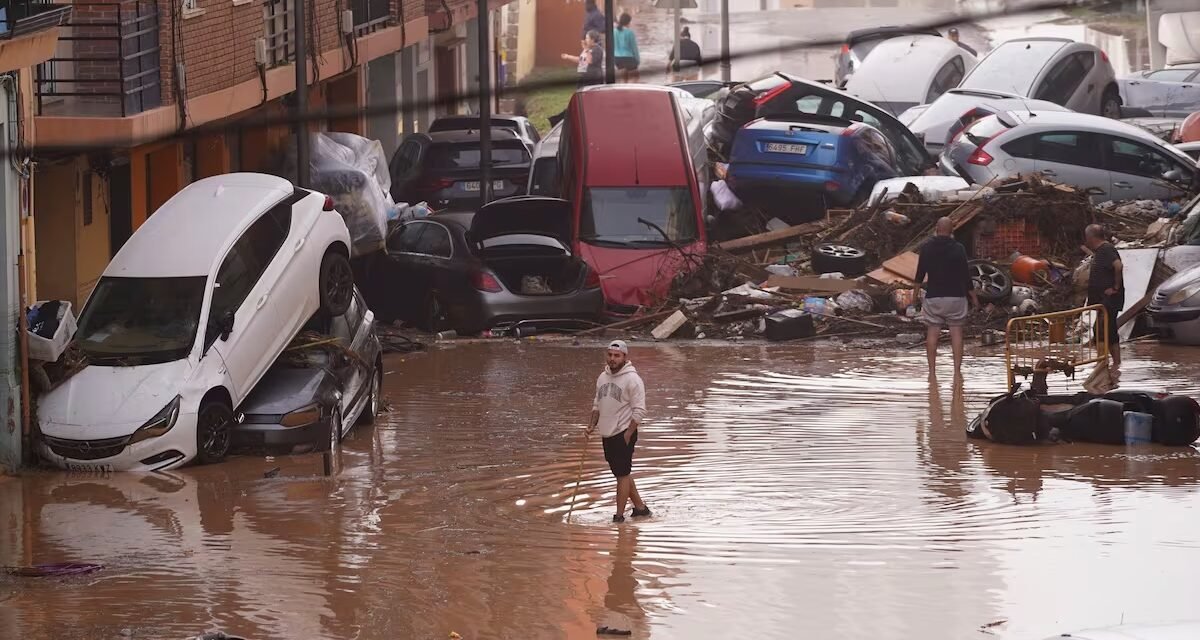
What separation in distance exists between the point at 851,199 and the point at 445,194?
A: 747cm

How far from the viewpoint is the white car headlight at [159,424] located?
48.1 ft

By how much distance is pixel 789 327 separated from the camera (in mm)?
21641

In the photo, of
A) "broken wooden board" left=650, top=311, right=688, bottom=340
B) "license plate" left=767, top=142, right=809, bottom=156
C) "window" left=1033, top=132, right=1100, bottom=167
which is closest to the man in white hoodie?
"broken wooden board" left=650, top=311, right=688, bottom=340

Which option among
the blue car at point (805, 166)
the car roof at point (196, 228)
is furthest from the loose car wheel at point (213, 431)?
the blue car at point (805, 166)

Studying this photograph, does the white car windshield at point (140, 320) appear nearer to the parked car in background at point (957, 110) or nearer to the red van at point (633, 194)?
the red van at point (633, 194)

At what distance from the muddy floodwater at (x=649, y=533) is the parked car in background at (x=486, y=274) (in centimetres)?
460

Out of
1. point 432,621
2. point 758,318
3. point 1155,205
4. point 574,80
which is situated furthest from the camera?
point 1155,205

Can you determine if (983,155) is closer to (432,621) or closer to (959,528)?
(959,528)

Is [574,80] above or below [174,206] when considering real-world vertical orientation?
above

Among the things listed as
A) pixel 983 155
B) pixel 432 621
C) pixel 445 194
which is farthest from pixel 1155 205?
pixel 432 621

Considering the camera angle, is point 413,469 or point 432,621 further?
point 413,469

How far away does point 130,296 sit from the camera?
15914 mm

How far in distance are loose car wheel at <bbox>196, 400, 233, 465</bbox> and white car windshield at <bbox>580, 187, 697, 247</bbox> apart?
9.08 m

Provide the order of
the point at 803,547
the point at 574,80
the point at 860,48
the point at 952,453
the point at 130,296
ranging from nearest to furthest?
1. the point at 574,80
2. the point at 803,547
3. the point at 952,453
4. the point at 130,296
5. the point at 860,48
